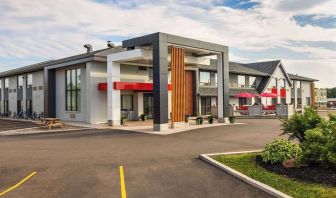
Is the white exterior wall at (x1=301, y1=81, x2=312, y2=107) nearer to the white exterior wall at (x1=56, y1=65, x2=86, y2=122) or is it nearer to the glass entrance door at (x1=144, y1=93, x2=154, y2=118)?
the glass entrance door at (x1=144, y1=93, x2=154, y2=118)

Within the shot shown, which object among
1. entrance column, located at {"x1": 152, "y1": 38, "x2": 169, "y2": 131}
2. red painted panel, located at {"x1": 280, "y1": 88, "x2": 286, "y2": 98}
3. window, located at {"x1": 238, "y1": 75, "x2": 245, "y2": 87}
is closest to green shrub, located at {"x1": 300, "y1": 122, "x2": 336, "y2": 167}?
entrance column, located at {"x1": 152, "y1": 38, "x2": 169, "y2": 131}

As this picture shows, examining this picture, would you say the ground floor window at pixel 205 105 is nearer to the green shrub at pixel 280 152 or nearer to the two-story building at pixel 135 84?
the two-story building at pixel 135 84

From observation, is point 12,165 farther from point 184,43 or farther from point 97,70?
point 97,70

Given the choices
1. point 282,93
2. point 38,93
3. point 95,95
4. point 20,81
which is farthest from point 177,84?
point 282,93

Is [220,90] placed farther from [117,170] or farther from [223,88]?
[117,170]

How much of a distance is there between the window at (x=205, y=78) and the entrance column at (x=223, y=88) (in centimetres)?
1192

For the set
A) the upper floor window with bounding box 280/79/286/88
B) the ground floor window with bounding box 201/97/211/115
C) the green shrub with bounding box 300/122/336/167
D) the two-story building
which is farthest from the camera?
the upper floor window with bounding box 280/79/286/88

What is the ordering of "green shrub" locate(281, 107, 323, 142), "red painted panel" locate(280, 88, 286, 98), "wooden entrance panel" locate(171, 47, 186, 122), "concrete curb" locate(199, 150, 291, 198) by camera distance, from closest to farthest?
"concrete curb" locate(199, 150, 291, 198)
"green shrub" locate(281, 107, 323, 142)
"wooden entrance panel" locate(171, 47, 186, 122)
"red painted panel" locate(280, 88, 286, 98)

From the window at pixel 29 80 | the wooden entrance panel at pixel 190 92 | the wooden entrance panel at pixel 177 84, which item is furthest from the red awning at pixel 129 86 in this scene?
the window at pixel 29 80

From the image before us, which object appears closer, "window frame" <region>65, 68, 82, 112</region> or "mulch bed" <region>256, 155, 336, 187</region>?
"mulch bed" <region>256, 155, 336, 187</region>

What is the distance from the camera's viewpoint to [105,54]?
1193 inches

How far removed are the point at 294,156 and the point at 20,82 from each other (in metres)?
41.1

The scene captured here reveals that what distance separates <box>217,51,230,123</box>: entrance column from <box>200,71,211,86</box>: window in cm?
1192

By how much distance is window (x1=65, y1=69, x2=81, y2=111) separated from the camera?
32.1m
